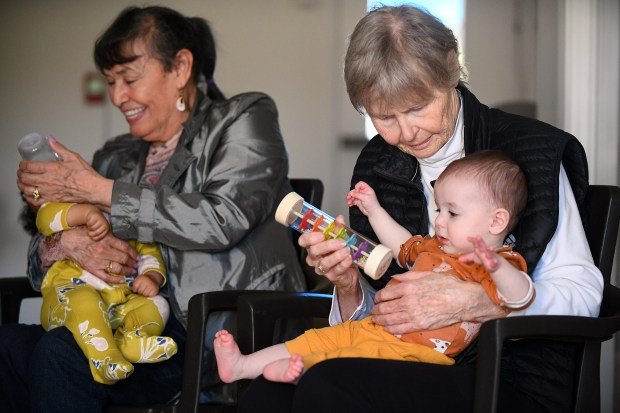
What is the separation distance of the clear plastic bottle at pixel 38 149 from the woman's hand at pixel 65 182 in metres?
0.03

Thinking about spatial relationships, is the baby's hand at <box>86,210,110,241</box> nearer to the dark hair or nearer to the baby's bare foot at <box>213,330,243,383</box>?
the dark hair

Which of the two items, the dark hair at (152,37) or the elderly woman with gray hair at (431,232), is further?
the dark hair at (152,37)

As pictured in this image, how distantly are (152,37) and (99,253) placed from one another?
69cm

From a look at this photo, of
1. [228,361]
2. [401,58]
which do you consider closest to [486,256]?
[401,58]

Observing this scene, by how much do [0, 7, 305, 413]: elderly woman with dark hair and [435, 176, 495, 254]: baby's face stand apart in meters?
0.73

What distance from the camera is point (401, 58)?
6.48ft

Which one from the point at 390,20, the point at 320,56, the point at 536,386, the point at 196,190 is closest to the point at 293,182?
the point at 196,190

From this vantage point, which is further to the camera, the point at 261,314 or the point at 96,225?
the point at 96,225

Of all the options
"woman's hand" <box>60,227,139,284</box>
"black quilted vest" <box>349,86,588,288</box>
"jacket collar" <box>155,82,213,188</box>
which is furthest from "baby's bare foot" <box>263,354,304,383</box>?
"jacket collar" <box>155,82,213,188</box>

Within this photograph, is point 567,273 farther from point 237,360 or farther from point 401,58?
point 237,360

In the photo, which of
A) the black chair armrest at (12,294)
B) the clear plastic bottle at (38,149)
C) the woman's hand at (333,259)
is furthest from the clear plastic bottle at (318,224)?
the black chair armrest at (12,294)

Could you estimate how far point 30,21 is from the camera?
450cm

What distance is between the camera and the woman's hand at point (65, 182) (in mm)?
2516

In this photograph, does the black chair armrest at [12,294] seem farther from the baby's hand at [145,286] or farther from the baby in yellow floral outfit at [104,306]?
the baby's hand at [145,286]
